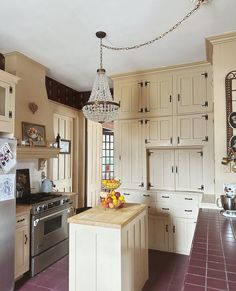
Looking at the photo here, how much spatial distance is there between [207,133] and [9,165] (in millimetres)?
2598

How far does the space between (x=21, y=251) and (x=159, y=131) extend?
245 centimetres

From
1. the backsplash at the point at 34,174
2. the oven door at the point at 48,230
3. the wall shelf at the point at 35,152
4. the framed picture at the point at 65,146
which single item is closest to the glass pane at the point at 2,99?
the wall shelf at the point at 35,152

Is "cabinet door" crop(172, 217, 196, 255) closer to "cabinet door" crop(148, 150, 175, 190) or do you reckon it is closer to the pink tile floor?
the pink tile floor

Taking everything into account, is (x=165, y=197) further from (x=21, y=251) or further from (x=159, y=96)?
(x=21, y=251)

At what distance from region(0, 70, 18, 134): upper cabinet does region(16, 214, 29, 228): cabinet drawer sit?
0.97m

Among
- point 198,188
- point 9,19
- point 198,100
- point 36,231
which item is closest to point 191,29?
point 198,100

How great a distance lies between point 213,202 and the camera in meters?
2.57

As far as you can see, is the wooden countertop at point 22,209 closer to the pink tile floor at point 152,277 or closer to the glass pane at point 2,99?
the pink tile floor at point 152,277

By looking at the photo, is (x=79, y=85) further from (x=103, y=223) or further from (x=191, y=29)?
(x=103, y=223)

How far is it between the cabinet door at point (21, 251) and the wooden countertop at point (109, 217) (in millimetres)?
902

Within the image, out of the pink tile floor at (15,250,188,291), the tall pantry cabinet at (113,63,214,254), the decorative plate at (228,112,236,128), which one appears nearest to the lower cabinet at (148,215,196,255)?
the tall pantry cabinet at (113,63,214,254)

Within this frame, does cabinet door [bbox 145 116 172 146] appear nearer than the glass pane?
No

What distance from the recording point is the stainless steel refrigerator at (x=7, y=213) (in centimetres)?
227

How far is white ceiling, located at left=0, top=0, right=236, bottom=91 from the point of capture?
2.05 metres
